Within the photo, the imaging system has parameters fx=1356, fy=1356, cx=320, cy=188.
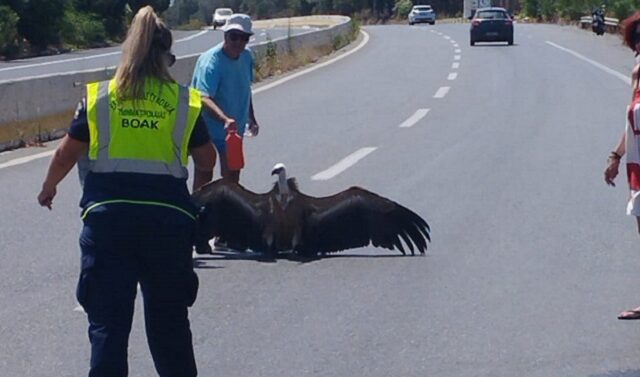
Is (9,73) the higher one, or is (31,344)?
(31,344)

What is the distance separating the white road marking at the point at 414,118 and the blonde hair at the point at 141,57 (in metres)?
14.3

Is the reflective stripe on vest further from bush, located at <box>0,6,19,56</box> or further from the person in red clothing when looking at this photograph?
bush, located at <box>0,6,19,56</box>

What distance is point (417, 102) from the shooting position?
23.1 metres

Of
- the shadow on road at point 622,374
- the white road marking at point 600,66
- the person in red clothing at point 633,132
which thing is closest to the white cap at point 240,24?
the person in red clothing at point 633,132

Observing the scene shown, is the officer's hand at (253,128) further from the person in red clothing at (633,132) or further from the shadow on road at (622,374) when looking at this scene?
the shadow on road at (622,374)

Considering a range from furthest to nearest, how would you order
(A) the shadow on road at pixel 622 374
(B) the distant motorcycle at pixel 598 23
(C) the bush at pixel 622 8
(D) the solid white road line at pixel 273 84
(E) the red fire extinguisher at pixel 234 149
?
(B) the distant motorcycle at pixel 598 23
(C) the bush at pixel 622 8
(D) the solid white road line at pixel 273 84
(E) the red fire extinguisher at pixel 234 149
(A) the shadow on road at pixel 622 374

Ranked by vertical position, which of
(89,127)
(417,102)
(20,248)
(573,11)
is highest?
(89,127)

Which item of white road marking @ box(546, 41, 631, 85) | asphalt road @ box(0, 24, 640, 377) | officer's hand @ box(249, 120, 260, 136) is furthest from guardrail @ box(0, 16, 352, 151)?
white road marking @ box(546, 41, 631, 85)

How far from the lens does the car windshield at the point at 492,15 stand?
47.4 metres

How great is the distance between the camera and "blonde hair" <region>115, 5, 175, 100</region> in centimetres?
491

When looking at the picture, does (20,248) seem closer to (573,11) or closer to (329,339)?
(329,339)

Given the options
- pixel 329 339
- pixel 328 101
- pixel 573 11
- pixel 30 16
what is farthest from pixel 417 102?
pixel 573 11

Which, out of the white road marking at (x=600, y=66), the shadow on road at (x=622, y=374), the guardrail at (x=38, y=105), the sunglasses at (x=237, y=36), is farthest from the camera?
the white road marking at (x=600, y=66)

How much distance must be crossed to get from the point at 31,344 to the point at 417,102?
16.5m
